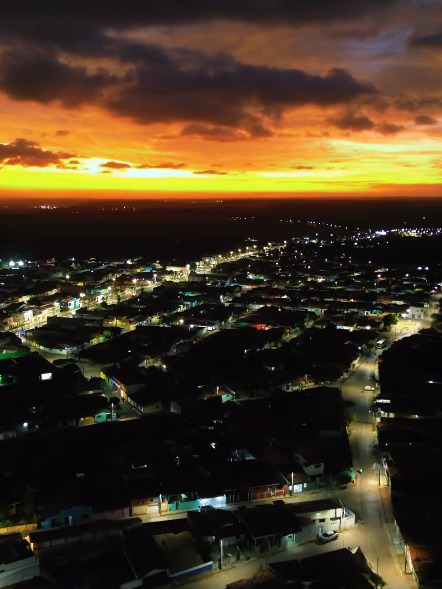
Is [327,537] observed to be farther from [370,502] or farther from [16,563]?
[16,563]

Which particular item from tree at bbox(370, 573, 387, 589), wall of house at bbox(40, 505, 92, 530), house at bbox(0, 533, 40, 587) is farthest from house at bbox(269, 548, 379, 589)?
house at bbox(0, 533, 40, 587)

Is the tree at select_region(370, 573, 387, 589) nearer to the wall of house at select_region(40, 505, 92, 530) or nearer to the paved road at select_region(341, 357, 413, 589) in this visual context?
the paved road at select_region(341, 357, 413, 589)

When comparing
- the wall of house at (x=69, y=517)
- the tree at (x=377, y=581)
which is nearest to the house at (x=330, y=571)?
the tree at (x=377, y=581)

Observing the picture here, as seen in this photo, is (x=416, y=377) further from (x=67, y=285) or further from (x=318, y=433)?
(x=67, y=285)

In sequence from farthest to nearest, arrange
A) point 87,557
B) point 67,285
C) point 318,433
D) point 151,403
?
point 67,285
point 151,403
point 318,433
point 87,557

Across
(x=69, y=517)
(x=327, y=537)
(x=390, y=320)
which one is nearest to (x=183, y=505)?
(x=69, y=517)

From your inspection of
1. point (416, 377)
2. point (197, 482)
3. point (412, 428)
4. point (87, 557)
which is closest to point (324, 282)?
point (416, 377)

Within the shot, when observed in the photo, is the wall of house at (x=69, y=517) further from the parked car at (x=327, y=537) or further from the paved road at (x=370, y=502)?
the paved road at (x=370, y=502)
